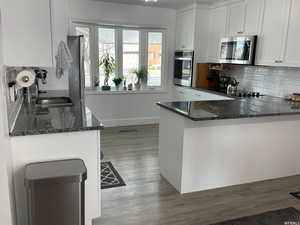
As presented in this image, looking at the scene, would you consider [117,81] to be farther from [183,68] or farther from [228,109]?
[228,109]

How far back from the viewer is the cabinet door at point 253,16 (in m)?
3.94

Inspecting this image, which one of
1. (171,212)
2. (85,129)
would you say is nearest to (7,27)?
(85,129)

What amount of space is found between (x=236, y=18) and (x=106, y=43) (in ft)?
8.57

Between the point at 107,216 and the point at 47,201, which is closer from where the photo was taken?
the point at 47,201

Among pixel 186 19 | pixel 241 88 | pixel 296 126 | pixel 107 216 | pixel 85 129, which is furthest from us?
pixel 186 19

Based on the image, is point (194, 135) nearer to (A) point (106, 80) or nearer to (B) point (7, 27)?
(B) point (7, 27)

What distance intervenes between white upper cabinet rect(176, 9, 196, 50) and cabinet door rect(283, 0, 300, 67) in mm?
1903

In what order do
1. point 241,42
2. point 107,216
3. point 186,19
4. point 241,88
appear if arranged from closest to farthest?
1. point 107,216
2. point 241,42
3. point 241,88
4. point 186,19

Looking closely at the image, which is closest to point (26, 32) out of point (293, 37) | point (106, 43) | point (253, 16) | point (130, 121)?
point (293, 37)

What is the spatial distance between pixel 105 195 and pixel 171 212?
76 cm

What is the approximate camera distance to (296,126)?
3.24 m

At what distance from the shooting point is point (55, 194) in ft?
5.90

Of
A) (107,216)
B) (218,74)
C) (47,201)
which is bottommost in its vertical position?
(107,216)

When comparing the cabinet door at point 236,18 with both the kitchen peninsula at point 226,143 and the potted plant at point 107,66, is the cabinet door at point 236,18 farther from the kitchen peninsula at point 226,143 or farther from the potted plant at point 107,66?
the potted plant at point 107,66
